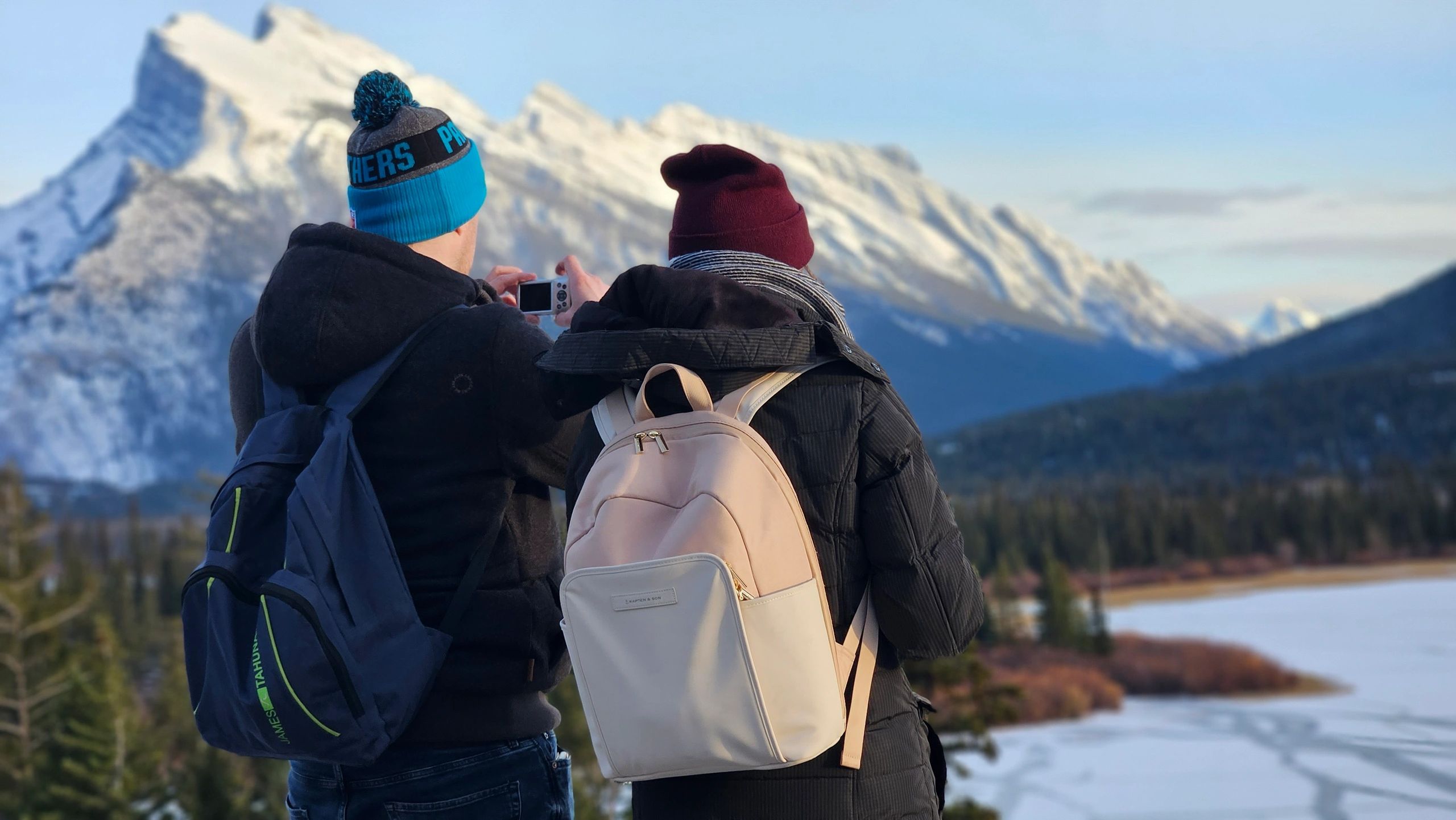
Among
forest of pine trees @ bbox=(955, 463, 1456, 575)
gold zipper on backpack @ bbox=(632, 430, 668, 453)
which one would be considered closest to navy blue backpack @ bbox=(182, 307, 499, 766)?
gold zipper on backpack @ bbox=(632, 430, 668, 453)

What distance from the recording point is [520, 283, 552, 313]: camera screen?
10.8 ft

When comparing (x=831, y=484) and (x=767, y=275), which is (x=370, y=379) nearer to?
(x=767, y=275)

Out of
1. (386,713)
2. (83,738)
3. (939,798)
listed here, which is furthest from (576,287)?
(83,738)

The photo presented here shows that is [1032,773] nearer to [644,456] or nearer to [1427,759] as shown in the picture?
[1427,759]

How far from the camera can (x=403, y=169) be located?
307 centimetres

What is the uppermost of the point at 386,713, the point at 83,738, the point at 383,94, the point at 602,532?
the point at 383,94

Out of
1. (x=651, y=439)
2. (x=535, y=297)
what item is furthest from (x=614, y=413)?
(x=535, y=297)

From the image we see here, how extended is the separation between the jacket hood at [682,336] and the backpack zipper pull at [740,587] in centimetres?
41

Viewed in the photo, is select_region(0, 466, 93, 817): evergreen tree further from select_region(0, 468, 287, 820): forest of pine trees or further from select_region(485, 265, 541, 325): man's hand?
select_region(485, 265, 541, 325): man's hand

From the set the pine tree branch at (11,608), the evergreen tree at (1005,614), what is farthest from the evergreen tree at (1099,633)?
the pine tree branch at (11,608)

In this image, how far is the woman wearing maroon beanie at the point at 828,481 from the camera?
8.78ft

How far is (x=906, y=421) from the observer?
2.74 meters

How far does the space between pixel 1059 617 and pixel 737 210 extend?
65.2m

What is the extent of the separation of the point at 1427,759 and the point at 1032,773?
11677 millimetres
